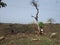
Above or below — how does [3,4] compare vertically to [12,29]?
above

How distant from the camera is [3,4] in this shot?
14070 millimetres

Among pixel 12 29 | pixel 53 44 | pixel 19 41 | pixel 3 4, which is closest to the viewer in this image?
pixel 53 44

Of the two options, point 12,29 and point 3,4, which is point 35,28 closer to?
point 12,29

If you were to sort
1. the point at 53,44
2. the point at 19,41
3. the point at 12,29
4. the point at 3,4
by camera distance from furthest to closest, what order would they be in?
the point at 12,29, the point at 3,4, the point at 19,41, the point at 53,44

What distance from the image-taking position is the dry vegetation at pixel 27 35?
11203 mm

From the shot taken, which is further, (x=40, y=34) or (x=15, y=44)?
(x=40, y=34)

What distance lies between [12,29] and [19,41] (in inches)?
149

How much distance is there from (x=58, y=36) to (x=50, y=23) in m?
3.14

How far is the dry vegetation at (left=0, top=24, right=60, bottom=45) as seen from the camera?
1120 centimetres

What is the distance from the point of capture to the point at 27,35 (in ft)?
43.3

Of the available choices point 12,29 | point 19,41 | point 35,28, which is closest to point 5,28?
point 12,29

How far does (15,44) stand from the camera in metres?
10.8

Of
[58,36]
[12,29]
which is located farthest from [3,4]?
[58,36]

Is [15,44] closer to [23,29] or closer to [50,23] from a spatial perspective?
[23,29]
